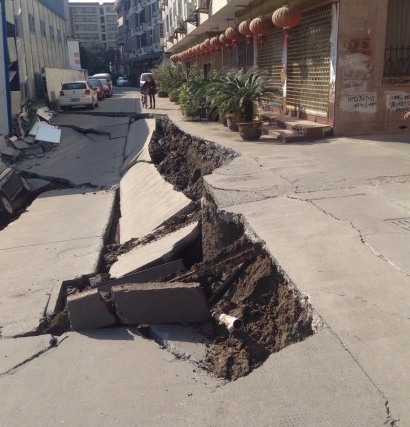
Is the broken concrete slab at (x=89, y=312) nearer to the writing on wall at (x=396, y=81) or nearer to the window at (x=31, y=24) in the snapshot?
the writing on wall at (x=396, y=81)

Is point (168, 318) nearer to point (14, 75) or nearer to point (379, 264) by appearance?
point (379, 264)

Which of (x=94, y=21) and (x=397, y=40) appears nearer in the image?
(x=397, y=40)

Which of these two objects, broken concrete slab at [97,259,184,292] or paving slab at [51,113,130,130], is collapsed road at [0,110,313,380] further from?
paving slab at [51,113,130,130]

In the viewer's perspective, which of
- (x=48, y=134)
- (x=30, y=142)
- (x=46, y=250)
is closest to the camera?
(x=46, y=250)

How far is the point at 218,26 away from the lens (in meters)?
24.0

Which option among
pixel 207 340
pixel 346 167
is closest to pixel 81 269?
pixel 207 340

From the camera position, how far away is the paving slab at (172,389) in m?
2.82

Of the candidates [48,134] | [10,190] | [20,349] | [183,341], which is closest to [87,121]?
[48,134]

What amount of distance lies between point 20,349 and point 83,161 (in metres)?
11.4

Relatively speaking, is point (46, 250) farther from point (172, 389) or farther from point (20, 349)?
point (172, 389)

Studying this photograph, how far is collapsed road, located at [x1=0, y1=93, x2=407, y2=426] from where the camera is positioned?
3074 millimetres

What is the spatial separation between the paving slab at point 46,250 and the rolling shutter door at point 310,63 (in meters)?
5.32

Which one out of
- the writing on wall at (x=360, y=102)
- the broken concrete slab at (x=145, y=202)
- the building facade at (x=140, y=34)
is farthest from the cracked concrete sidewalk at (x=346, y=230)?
the building facade at (x=140, y=34)

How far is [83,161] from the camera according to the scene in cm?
1591
